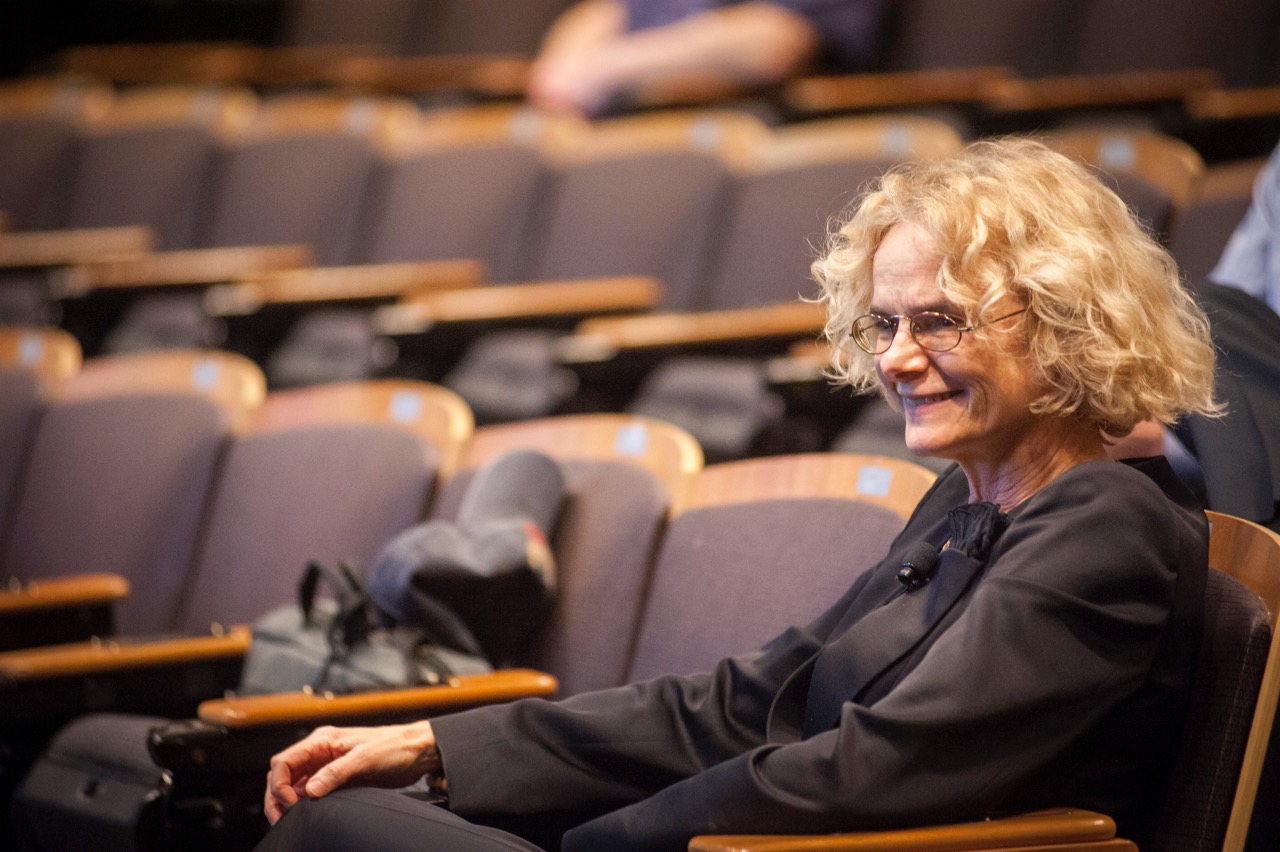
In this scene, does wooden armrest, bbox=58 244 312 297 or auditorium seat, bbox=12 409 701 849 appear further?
wooden armrest, bbox=58 244 312 297

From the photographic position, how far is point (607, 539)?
1.10 metres

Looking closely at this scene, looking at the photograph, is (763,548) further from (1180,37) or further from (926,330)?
(1180,37)

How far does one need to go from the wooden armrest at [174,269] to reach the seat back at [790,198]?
24.8 inches

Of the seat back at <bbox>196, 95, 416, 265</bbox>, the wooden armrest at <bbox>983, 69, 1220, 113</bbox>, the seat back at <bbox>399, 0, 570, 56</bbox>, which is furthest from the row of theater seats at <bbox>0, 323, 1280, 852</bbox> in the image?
the seat back at <bbox>399, 0, 570, 56</bbox>

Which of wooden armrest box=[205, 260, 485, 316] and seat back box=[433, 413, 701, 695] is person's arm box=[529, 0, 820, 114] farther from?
seat back box=[433, 413, 701, 695]

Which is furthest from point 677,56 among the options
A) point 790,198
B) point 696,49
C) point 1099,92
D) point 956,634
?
point 956,634

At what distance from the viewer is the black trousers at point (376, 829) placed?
71 centimetres

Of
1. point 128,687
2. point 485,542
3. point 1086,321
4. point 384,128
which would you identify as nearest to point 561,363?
point 485,542

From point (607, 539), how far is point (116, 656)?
1.22 ft

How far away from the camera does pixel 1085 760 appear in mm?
685

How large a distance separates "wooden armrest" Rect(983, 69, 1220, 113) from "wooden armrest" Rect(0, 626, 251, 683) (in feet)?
3.76

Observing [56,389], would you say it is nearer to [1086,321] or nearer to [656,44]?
[656,44]

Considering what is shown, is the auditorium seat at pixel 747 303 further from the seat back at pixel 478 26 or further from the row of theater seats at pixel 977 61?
the seat back at pixel 478 26

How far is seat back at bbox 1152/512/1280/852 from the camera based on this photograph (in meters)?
0.68
